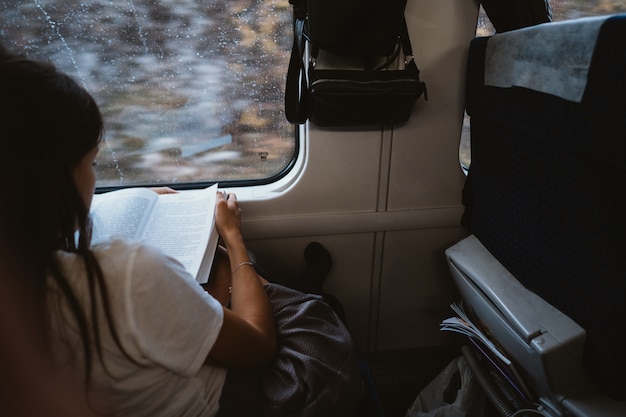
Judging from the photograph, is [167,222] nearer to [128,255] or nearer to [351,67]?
[128,255]

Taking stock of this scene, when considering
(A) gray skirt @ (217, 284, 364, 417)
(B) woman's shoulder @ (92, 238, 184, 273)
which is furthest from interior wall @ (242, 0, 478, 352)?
(B) woman's shoulder @ (92, 238, 184, 273)

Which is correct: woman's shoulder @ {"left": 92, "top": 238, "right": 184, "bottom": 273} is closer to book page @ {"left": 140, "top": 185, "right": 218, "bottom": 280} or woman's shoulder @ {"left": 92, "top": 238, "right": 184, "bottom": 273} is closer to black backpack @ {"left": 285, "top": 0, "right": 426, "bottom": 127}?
book page @ {"left": 140, "top": 185, "right": 218, "bottom": 280}

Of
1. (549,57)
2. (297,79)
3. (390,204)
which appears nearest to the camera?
(549,57)

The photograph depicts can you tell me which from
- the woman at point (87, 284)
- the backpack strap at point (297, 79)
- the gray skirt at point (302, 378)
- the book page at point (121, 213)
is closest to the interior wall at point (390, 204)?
the backpack strap at point (297, 79)

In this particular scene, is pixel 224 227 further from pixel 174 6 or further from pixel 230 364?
pixel 174 6

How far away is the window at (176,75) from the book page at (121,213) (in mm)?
276

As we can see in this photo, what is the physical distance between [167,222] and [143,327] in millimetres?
663

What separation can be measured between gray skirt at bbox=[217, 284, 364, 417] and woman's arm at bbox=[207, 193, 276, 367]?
0.18 ft

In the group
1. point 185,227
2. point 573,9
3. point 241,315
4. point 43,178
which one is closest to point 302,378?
point 241,315

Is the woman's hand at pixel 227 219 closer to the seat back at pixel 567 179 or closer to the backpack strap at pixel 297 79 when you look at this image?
the backpack strap at pixel 297 79

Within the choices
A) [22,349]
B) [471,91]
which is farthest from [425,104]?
[22,349]

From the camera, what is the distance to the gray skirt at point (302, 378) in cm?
92

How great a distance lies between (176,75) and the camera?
1406 mm

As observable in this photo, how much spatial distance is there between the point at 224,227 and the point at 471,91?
98 centimetres
